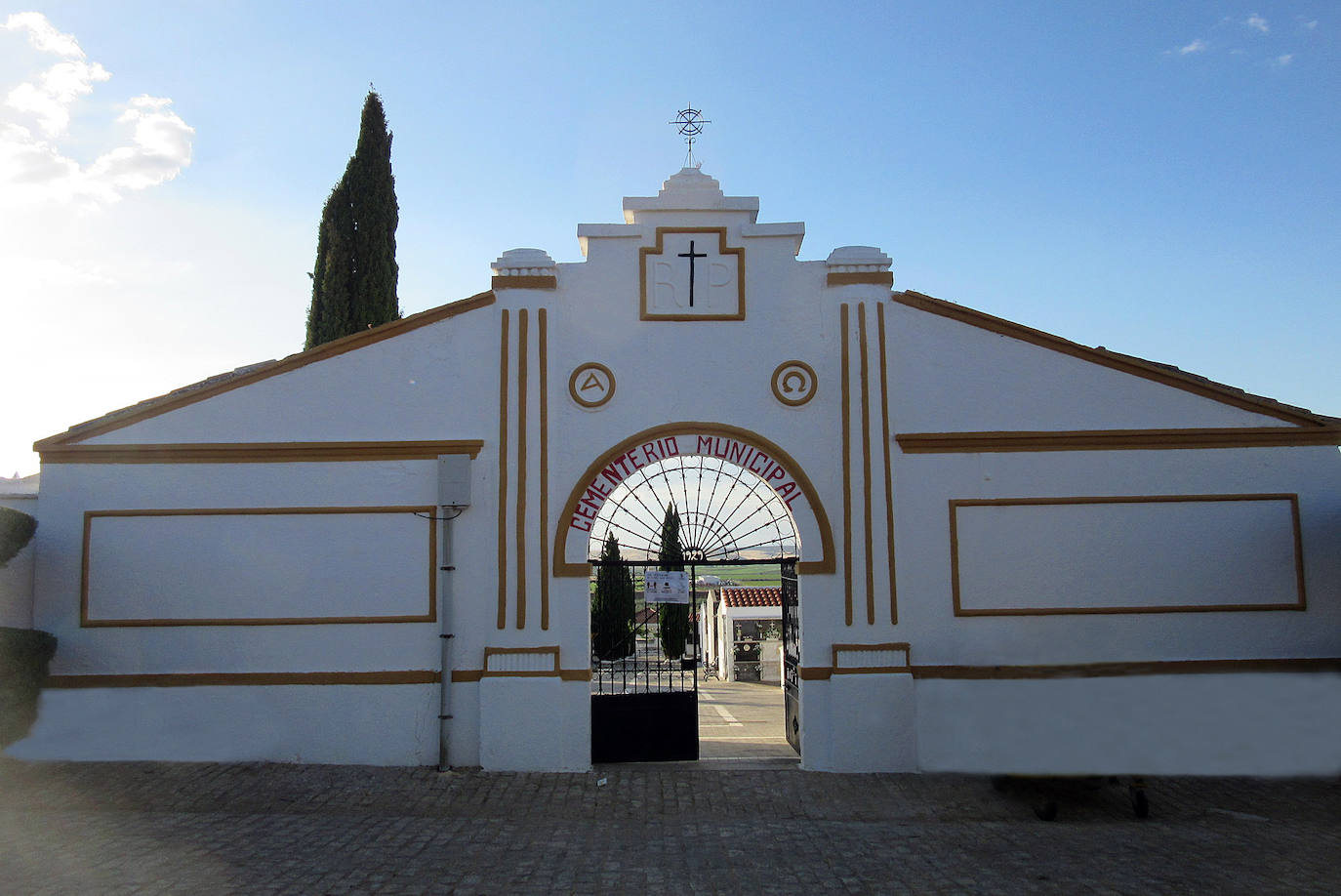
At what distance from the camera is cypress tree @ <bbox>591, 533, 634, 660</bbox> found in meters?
10.9

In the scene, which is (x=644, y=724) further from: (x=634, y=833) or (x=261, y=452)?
(x=261, y=452)

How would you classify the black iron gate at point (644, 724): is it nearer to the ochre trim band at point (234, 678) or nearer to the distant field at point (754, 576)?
the distant field at point (754, 576)

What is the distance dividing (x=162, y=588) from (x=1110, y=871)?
9.02 meters

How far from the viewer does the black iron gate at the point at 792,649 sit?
10430 mm

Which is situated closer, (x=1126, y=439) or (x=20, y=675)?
(x=20, y=675)

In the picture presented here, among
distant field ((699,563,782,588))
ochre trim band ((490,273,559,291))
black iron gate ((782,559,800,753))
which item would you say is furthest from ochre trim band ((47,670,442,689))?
ochre trim band ((490,273,559,291))

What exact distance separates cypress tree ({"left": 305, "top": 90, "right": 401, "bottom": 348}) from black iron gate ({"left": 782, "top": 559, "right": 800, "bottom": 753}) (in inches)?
436

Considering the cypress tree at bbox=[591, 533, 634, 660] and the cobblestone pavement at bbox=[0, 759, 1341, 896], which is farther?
the cypress tree at bbox=[591, 533, 634, 660]

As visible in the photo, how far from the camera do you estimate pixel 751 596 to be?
994 inches

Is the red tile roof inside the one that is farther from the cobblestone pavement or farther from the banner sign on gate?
the cobblestone pavement

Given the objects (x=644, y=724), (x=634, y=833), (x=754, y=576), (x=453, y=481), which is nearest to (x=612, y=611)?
(x=644, y=724)

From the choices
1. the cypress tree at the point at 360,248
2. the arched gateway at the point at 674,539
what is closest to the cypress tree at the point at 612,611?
the arched gateway at the point at 674,539

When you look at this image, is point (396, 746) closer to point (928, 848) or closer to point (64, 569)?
point (64, 569)

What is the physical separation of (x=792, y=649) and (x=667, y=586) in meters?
1.74
